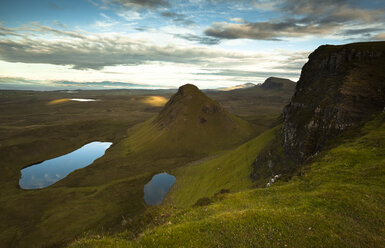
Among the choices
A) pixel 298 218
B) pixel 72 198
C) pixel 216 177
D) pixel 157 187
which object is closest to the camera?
pixel 298 218

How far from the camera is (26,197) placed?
85312 mm

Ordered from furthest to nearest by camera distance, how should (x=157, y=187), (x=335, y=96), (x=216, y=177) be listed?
(x=157, y=187), (x=216, y=177), (x=335, y=96)

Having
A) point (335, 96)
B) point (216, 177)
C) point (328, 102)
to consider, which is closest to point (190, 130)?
point (216, 177)

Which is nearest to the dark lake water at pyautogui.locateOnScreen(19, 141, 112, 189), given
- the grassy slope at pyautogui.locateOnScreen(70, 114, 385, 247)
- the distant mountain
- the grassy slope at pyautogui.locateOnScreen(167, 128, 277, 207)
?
the distant mountain

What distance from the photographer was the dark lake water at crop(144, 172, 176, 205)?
8072cm

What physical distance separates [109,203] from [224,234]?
75.8 m

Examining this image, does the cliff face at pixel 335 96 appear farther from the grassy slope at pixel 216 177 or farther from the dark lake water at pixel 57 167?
the dark lake water at pixel 57 167

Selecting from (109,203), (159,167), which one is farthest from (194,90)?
(109,203)

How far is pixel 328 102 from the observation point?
53.6m

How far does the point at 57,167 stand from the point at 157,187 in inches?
3353

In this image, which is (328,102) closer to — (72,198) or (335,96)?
(335,96)

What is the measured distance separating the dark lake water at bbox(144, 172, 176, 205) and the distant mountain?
3179 centimetres

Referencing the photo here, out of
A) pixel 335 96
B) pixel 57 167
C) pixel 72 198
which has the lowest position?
pixel 57 167

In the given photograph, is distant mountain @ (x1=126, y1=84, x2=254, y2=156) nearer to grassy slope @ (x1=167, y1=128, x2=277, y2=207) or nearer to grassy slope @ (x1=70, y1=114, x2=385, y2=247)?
grassy slope @ (x1=167, y1=128, x2=277, y2=207)
